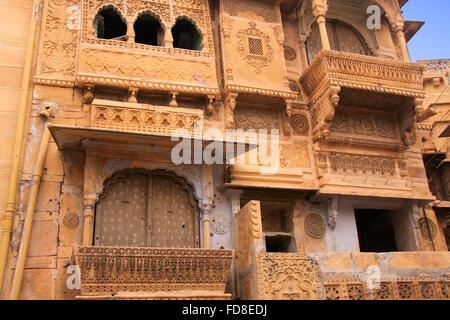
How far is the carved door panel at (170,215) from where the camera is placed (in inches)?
303

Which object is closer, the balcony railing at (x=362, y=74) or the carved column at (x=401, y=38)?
the balcony railing at (x=362, y=74)

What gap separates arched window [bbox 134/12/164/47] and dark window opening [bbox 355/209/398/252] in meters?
5.88

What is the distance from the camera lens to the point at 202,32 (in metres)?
9.13

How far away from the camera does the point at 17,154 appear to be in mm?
7316

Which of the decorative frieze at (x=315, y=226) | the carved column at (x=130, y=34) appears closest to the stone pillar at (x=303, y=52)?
the decorative frieze at (x=315, y=226)

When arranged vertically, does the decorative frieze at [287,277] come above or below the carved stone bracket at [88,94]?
below

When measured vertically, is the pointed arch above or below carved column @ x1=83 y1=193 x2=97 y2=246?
above

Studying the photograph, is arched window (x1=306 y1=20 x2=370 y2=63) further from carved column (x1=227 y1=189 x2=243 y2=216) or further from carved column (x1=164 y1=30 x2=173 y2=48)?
carved column (x1=227 y1=189 x2=243 y2=216)

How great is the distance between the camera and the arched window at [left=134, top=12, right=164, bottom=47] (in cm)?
907

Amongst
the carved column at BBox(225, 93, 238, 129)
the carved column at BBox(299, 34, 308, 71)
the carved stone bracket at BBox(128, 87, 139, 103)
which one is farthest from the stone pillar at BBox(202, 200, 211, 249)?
the carved column at BBox(299, 34, 308, 71)

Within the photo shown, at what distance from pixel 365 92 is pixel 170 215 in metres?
4.31

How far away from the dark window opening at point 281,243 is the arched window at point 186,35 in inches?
148

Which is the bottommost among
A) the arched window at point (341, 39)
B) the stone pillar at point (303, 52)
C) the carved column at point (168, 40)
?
the carved column at point (168, 40)

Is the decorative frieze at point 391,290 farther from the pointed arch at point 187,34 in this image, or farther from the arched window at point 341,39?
the arched window at point 341,39
